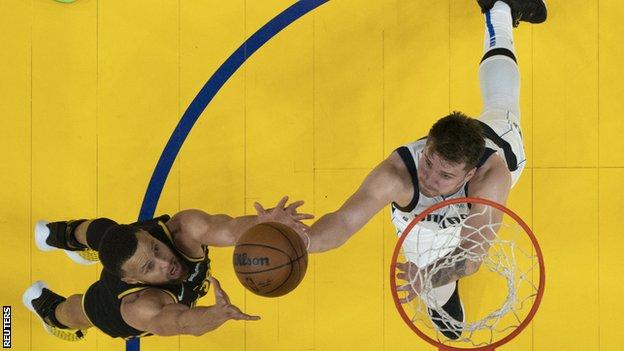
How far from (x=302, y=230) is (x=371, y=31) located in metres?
1.81

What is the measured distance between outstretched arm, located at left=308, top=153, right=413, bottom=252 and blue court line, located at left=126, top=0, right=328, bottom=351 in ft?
4.93

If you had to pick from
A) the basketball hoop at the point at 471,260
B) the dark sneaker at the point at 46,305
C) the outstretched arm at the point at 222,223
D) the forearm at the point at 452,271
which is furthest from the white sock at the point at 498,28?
the dark sneaker at the point at 46,305

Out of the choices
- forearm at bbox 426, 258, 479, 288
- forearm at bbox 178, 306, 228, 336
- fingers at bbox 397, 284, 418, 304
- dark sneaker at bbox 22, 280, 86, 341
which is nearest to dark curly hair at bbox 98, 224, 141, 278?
forearm at bbox 178, 306, 228, 336

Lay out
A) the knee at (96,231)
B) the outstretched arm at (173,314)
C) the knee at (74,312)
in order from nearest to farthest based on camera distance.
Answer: the outstretched arm at (173,314) < the knee at (96,231) < the knee at (74,312)

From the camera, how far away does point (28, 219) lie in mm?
3988

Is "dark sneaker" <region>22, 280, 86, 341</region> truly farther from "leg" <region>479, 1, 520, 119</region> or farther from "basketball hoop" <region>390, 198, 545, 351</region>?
"leg" <region>479, 1, 520, 119</region>

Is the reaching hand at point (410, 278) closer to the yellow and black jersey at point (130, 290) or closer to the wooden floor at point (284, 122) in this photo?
the wooden floor at point (284, 122)

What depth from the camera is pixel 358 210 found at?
114 inches

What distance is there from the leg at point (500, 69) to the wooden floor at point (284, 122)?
30 centimetres

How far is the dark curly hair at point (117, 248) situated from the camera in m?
2.81

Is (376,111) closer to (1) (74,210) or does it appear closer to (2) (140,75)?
(2) (140,75)

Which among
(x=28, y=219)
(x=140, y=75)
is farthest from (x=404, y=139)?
(x=28, y=219)

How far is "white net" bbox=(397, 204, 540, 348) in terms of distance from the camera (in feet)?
10.1

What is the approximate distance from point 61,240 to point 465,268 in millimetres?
2355
